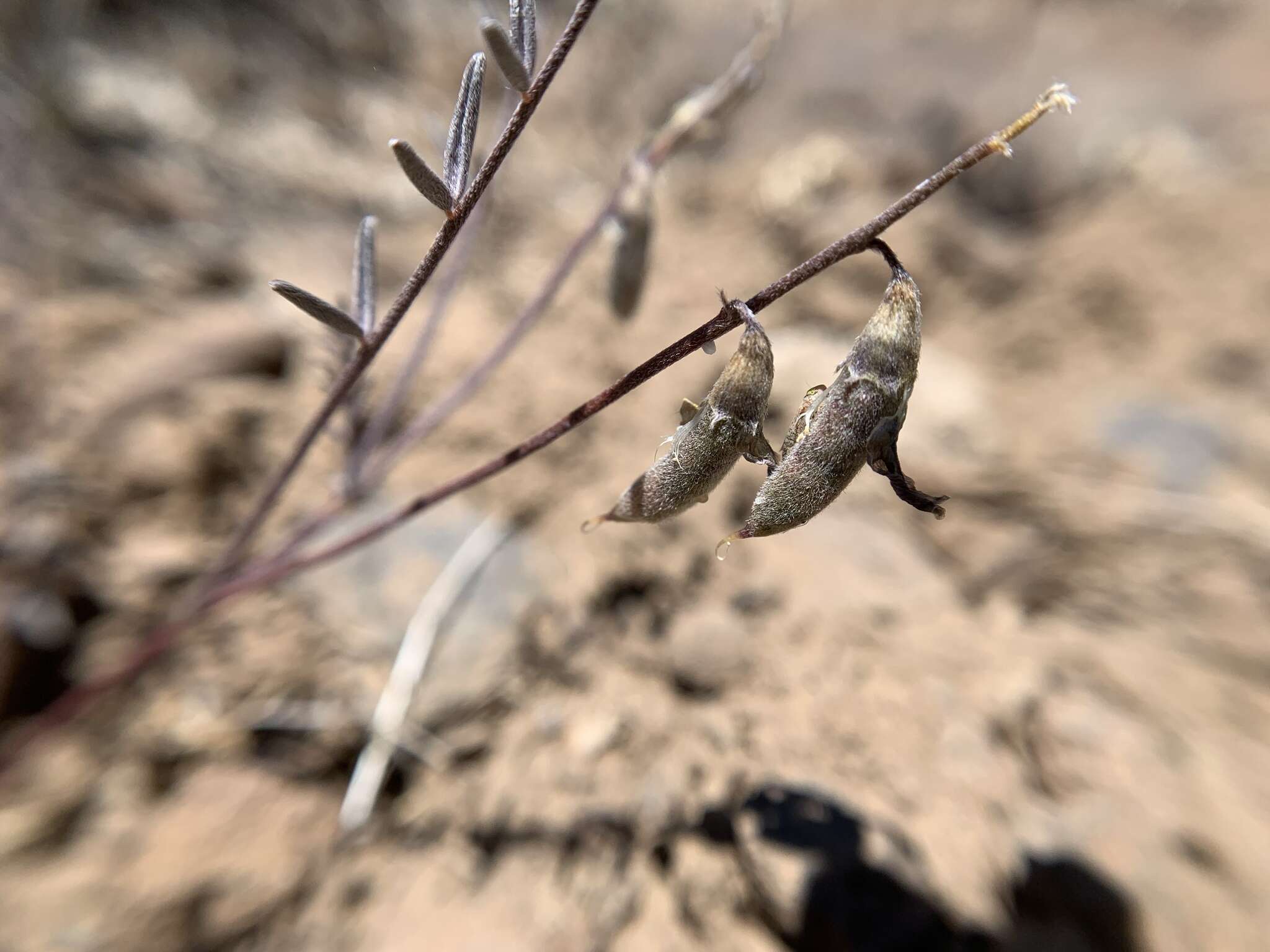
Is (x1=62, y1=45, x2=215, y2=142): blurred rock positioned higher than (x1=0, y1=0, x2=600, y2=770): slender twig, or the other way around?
(x1=62, y1=45, x2=215, y2=142): blurred rock

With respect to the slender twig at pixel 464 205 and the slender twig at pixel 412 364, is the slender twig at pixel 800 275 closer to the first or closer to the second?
the slender twig at pixel 464 205

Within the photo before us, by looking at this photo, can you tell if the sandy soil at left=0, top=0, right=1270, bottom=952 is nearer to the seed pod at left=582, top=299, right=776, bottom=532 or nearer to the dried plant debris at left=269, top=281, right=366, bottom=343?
the dried plant debris at left=269, top=281, right=366, bottom=343

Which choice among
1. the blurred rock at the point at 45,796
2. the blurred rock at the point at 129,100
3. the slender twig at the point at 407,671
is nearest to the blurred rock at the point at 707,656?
the slender twig at the point at 407,671

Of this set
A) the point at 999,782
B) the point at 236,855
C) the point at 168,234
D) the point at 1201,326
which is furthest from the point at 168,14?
the point at 1201,326

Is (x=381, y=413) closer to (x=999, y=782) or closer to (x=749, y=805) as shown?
(x=749, y=805)

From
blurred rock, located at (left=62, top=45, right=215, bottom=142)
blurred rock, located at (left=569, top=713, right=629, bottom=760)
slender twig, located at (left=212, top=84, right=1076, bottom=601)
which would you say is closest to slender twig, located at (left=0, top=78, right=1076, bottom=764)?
slender twig, located at (left=212, top=84, right=1076, bottom=601)

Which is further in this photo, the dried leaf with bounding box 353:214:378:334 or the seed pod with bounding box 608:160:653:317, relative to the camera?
the seed pod with bounding box 608:160:653:317
